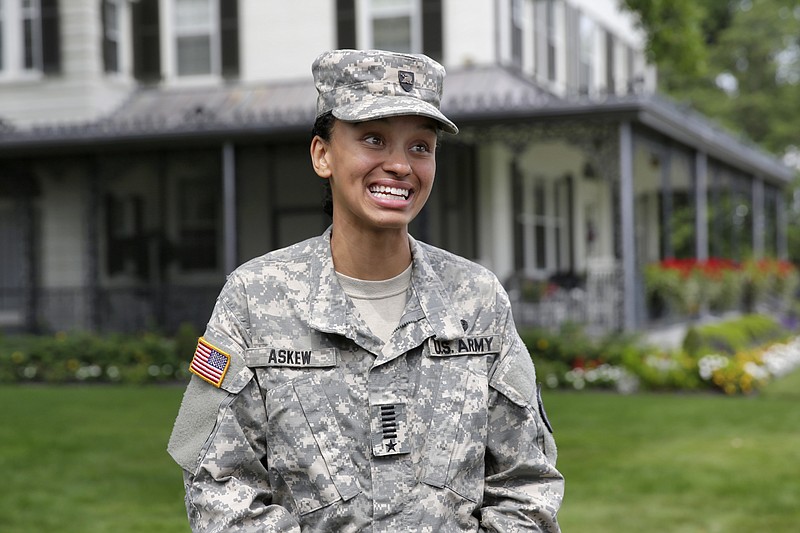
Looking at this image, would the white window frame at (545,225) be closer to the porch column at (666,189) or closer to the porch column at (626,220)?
the porch column at (666,189)

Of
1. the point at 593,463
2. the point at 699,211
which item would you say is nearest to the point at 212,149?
the point at 699,211

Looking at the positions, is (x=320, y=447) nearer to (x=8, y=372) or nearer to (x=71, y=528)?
(x=71, y=528)

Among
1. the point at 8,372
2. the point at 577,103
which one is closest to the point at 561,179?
the point at 577,103

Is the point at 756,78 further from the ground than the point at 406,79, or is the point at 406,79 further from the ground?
the point at 756,78

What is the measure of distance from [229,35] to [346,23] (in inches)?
83.8

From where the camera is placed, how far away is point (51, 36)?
18.7 m

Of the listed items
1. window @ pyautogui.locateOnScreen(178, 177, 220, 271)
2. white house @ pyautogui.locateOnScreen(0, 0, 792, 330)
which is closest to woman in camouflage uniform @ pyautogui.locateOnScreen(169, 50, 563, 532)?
white house @ pyautogui.locateOnScreen(0, 0, 792, 330)

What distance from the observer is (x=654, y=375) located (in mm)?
13211

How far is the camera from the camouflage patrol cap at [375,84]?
2342 mm

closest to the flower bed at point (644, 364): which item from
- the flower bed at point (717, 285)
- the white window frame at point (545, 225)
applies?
the flower bed at point (717, 285)

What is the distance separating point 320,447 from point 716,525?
17.5 ft

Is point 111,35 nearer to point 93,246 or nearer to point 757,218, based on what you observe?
point 93,246

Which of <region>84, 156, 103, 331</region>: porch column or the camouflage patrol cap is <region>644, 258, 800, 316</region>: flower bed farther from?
the camouflage patrol cap

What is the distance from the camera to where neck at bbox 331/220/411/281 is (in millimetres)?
2475
